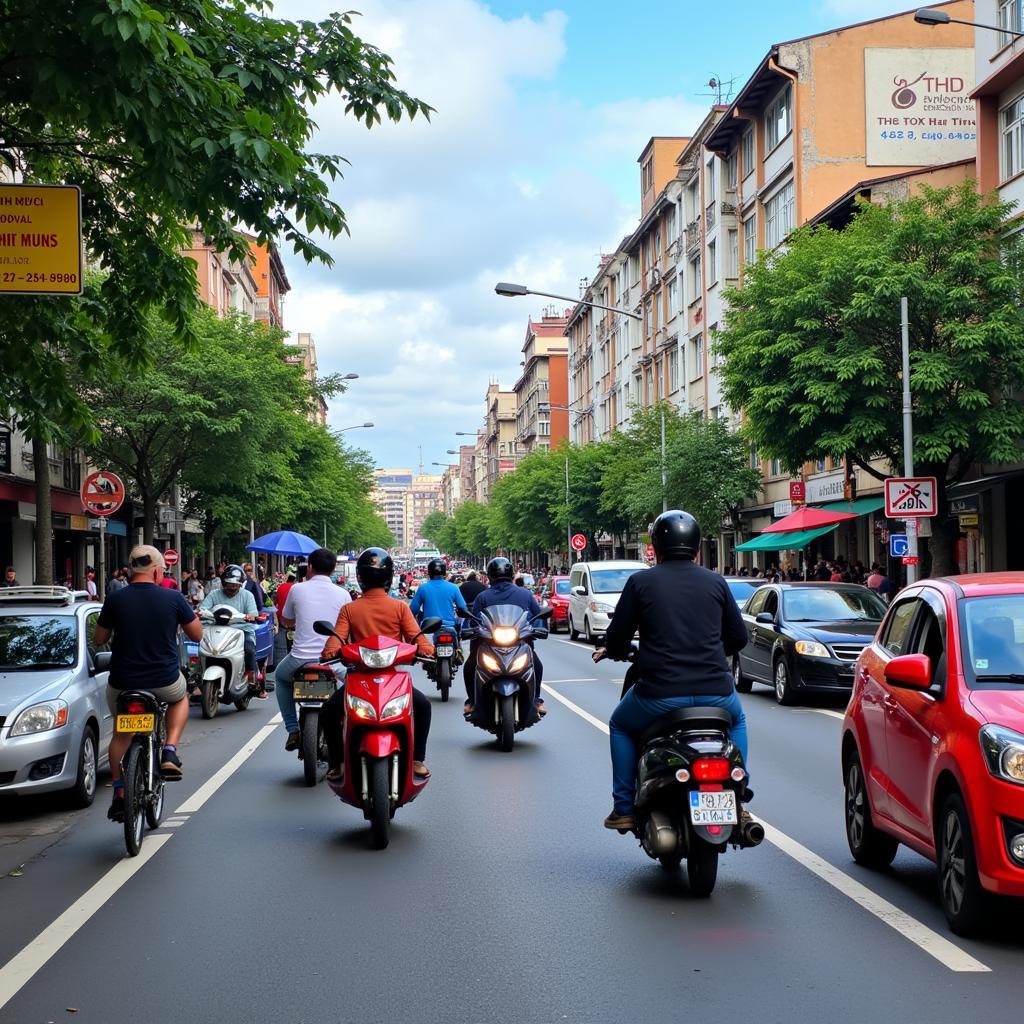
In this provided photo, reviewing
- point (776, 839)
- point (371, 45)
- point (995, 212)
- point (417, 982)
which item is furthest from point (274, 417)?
point (417, 982)

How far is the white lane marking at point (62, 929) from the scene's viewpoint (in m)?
5.58

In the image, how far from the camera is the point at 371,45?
33.4ft

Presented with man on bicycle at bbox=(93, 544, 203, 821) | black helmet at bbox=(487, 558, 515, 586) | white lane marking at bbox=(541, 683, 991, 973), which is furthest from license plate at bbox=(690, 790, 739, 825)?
black helmet at bbox=(487, 558, 515, 586)

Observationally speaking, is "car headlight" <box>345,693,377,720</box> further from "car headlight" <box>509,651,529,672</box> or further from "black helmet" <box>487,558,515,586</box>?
"black helmet" <box>487,558,515,586</box>

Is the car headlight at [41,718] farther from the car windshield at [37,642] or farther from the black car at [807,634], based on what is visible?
the black car at [807,634]

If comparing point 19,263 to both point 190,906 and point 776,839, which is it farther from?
point 776,839

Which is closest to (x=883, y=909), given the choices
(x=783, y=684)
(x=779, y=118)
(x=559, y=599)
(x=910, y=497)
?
(x=783, y=684)

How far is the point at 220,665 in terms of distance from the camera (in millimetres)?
17641

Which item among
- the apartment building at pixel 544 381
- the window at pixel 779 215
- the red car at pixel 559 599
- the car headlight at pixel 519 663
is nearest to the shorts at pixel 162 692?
the car headlight at pixel 519 663

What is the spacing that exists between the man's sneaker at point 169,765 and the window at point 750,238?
4236 cm

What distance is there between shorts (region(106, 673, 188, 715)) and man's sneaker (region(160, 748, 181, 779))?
12.7 inches

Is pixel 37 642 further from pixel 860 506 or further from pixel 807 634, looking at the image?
pixel 860 506

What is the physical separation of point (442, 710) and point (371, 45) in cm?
951

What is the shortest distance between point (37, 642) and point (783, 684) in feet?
33.0
